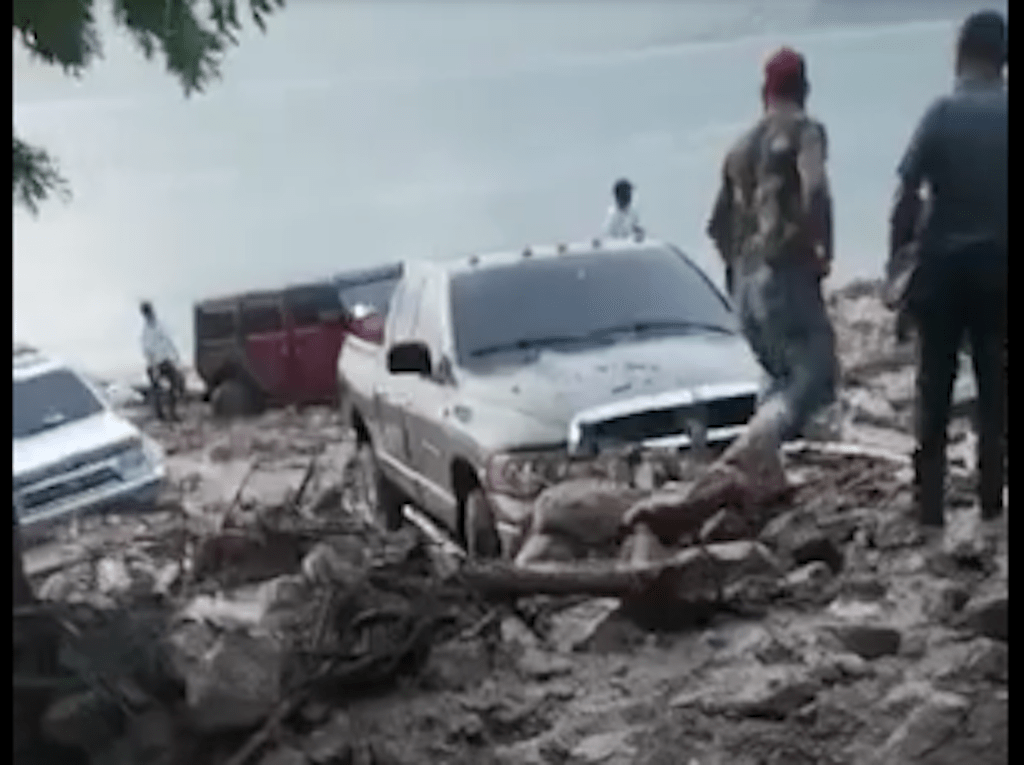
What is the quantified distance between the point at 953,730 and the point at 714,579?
29cm

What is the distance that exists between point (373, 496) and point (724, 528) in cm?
42

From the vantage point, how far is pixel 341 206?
2.02 meters

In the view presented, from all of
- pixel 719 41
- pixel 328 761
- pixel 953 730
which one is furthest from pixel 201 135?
pixel 953 730

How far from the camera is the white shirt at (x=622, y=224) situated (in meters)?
1.93

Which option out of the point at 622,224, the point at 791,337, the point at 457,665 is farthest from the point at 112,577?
the point at 791,337

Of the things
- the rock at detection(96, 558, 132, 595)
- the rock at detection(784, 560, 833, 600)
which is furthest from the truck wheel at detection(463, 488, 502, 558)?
the rock at detection(96, 558, 132, 595)

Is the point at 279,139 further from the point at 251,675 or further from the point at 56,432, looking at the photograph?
the point at 251,675

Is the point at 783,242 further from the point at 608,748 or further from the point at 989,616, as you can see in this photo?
the point at 608,748

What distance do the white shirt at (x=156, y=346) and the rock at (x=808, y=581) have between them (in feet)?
2.44

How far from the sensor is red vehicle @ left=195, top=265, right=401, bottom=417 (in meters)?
1.99

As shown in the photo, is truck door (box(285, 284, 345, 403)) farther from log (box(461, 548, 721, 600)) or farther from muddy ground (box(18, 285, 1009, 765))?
log (box(461, 548, 721, 600))

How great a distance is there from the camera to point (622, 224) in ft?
6.36

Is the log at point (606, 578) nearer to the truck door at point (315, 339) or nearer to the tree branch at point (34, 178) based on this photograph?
the truck door at point (315, 339)
